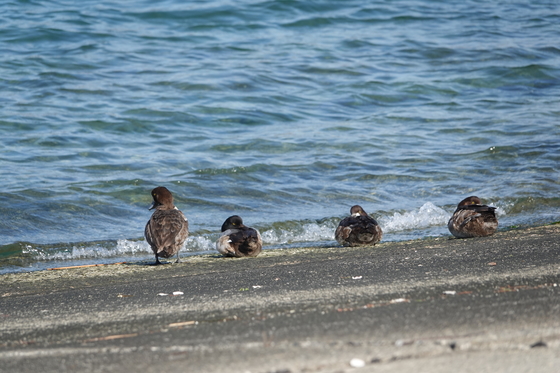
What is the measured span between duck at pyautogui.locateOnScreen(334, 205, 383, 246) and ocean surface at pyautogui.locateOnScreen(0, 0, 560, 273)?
39.7 inches

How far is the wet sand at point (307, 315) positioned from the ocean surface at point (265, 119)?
8.59 feet

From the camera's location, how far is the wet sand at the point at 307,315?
353cm

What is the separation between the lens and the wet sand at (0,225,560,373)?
3.53 m

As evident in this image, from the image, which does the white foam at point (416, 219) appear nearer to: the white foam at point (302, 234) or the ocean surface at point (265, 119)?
the ocean surface at point (265, 119)

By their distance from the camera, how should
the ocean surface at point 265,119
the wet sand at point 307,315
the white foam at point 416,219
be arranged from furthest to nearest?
1. the ocean surface at point 265,119
2. the white foam at point 416,219
3. the wet sand at point 307,315

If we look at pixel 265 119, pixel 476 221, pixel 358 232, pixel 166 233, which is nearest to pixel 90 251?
pixel 166 233

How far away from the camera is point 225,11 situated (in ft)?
80.3

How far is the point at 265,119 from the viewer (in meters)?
16.4

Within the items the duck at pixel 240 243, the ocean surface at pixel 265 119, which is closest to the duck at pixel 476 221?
the ocean surface at pixel 265 119

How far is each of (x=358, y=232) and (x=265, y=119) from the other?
8.70 m

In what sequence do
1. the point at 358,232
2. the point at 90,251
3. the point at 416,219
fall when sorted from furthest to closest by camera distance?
the point at 416,219
the point at 90,251
the point at 358,232

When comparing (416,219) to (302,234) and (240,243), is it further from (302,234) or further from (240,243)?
(240,243)

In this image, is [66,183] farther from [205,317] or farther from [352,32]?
[352,32]

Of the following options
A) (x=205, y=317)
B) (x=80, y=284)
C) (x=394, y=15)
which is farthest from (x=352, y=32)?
(x=205, y=317)
